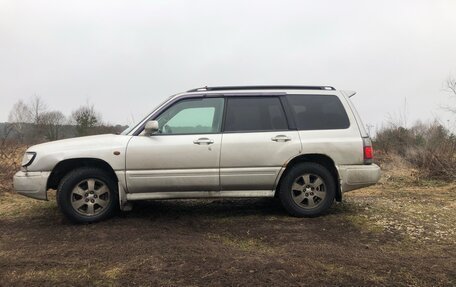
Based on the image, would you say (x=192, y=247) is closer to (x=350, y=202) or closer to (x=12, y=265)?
(x=12, y=265)

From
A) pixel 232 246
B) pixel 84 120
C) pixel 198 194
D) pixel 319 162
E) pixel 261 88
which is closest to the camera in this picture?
pixel 232 246

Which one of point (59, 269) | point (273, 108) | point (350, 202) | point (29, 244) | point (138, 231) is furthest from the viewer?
point (350, 202)

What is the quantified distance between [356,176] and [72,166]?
403 centimetres

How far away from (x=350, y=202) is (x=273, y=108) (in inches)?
92.6

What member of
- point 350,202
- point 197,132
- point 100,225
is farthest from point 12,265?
point 350,202

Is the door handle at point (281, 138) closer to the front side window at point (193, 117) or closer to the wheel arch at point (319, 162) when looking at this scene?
the wheel arch at point (319, 162)

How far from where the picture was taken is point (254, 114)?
20.7 ft

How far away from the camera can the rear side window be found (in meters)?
6.32

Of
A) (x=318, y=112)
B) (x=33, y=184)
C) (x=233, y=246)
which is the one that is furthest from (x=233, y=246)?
(x=33, y=184)

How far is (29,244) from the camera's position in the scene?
16.9ft

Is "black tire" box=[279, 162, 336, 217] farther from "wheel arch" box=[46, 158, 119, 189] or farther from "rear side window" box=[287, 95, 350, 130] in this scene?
"wheel arch" box=[46, 158, 119, 189]

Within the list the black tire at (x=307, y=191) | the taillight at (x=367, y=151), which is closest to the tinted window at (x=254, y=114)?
the black tire at (x=307, y=191)

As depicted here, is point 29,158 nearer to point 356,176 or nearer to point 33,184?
point 33,184

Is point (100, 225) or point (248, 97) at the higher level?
point (248, 97)
